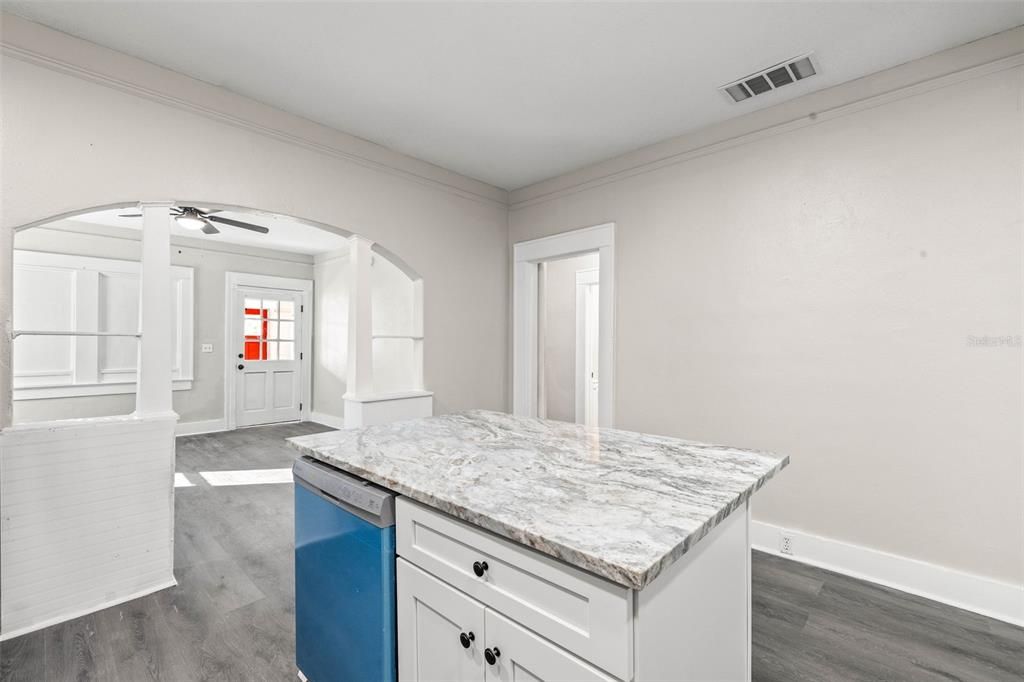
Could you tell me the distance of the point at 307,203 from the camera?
117 inches

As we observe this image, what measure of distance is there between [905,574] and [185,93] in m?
4.49

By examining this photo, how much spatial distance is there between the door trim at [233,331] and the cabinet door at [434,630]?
6142 millimetres

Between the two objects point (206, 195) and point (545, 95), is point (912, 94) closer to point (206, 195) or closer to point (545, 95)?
point (545, 95)

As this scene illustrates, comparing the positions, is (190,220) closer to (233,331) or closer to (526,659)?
(233,331)

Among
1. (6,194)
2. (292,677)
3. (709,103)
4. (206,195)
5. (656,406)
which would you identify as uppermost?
(709,103)

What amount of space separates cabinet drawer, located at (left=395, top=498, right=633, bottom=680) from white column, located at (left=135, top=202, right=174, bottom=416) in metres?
1.91

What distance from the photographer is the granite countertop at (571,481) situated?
2.94ft

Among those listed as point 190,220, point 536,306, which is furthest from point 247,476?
point 536,306

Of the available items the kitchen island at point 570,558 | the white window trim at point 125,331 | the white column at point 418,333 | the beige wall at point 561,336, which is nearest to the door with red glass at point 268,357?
the white window trim at point 125,331

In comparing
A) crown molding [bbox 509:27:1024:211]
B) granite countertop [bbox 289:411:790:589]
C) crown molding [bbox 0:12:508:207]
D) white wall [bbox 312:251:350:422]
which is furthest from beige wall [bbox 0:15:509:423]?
white wall [bbox 312:251:350:422]

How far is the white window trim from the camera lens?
4.86 metres

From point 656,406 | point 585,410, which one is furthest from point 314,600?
point 585,410

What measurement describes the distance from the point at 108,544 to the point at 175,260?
4667 millimetres

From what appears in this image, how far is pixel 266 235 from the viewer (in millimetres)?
6082
